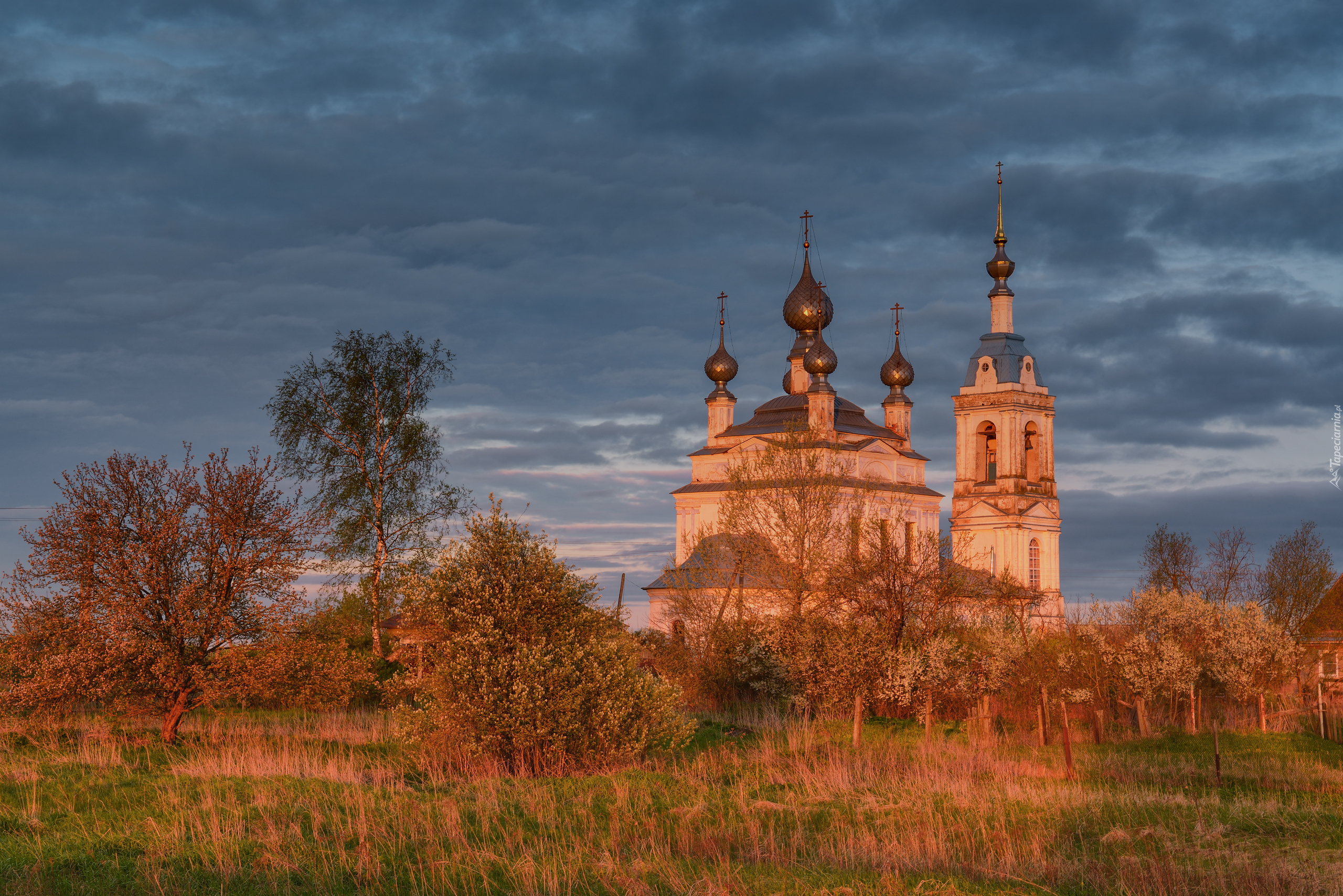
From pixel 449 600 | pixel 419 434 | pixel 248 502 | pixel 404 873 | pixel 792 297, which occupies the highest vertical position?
pixel 792 297

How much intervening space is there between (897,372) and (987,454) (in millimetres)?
6499

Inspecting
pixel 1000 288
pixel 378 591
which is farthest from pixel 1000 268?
pixel 378 591

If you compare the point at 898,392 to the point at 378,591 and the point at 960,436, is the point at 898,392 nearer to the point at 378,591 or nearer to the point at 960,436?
Result: the point at 960,436

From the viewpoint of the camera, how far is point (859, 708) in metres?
25.2

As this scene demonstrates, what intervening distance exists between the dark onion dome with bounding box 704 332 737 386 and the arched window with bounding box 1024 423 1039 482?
51.4 feet

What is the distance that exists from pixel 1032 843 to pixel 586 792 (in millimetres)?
5079

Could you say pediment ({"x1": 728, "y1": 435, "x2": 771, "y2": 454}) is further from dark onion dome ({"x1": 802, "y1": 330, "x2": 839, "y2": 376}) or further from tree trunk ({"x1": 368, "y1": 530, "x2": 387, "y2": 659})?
tree trunk ({"x1": 368, "y1": 530, "x2": 387, "y2": 659})

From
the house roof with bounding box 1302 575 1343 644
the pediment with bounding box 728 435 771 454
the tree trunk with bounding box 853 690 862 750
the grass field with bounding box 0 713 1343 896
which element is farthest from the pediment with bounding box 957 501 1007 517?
the grass field with bounding box 0 713 1343 896

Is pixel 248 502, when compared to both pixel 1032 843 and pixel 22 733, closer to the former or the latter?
pixel 22 733

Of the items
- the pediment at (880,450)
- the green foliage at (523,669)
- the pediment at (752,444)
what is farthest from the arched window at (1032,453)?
the green foliage at (523,669)

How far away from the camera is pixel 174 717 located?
63.2 ft

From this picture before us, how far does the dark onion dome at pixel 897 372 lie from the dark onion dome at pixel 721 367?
8.33 meters

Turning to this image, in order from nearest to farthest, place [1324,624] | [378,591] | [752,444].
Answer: [378,591], [1324,624], [752,444]

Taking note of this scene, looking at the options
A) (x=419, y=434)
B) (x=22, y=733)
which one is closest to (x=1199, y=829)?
(x=22, y=733)
